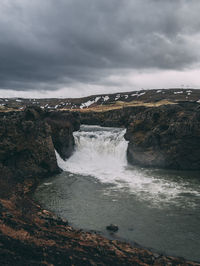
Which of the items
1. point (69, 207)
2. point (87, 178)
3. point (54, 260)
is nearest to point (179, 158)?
point (87, 178)

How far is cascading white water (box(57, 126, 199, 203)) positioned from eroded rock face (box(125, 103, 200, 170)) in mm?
3233

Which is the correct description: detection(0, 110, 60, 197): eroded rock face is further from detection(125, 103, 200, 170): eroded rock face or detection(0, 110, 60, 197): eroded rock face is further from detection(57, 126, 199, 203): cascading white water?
detection(125, 103, 200, 170): eroded rock face

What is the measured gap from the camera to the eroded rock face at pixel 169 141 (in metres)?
39.2

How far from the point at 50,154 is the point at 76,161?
927 centimetres

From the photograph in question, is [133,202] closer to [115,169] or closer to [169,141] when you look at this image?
[115,169]

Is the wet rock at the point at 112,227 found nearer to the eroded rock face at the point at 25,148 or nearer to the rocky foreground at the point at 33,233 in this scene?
the rocky foreground at the point at 33,233

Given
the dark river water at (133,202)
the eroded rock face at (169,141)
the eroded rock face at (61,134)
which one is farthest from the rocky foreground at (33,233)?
the eroded rock face at (169,141)

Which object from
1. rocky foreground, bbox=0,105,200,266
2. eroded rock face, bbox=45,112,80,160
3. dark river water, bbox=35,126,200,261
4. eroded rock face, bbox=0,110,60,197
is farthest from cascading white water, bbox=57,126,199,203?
rocky foreground, bbox=0,105,200,266

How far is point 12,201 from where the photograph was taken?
67.8 feet

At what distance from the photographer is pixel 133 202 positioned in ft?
75.8

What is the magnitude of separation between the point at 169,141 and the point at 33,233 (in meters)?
31.1

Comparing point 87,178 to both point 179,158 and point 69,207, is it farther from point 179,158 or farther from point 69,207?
point 179,158

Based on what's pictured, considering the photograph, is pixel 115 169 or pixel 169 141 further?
pixel 169 141

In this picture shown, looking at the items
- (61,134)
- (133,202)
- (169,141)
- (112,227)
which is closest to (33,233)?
(112,227)
